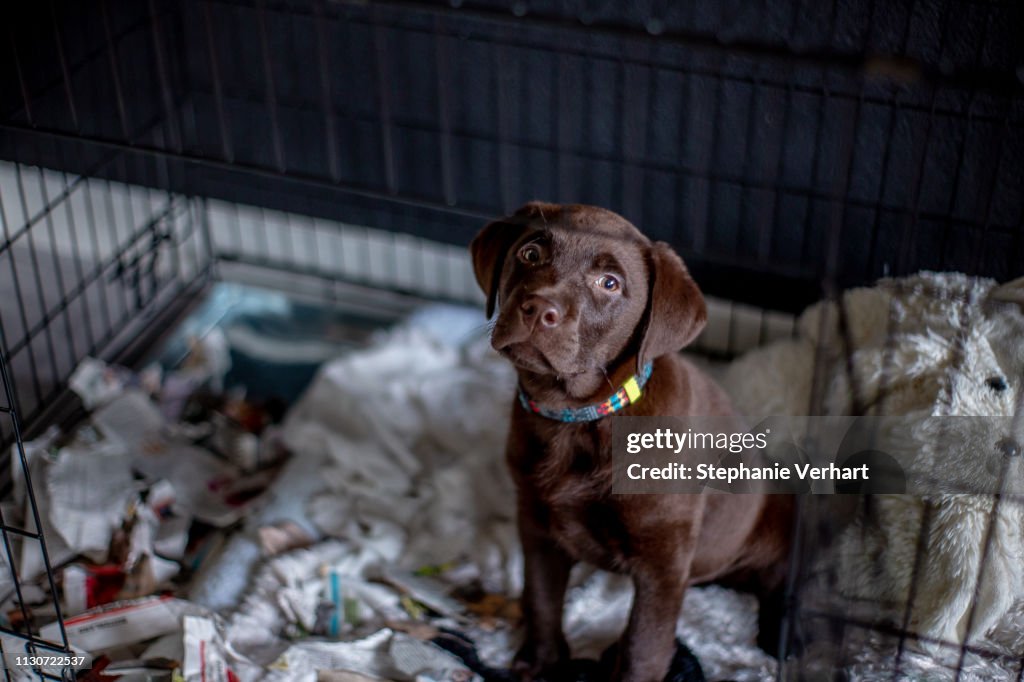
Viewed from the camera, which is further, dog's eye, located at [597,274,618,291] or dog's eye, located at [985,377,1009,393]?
dog's eye, located at [985,377,1009,393]

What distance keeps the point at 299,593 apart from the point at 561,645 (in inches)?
19.2

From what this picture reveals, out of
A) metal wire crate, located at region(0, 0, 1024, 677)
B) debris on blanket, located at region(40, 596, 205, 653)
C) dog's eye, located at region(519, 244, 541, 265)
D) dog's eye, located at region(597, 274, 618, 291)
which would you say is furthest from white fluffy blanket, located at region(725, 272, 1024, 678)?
debris on blanket, located at region(40, 596, 205, 653)

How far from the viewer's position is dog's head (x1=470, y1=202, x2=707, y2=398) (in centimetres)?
162

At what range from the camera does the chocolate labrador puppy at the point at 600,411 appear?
1.64 metres

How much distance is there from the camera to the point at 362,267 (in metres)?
3.06

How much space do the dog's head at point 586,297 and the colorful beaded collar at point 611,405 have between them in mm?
44

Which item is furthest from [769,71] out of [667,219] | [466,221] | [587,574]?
[587,574]

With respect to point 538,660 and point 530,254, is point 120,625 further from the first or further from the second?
point 530,254

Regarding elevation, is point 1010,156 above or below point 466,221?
above

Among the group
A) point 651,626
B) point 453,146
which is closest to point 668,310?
point 651,626

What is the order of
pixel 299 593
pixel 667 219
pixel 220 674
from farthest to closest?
pixel 667 219 < pixel 299 593 < pixel 220 674

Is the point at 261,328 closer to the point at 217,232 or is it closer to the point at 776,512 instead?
the point at 217,232

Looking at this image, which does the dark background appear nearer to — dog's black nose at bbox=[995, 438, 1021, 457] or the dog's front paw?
dog's black nose at bbox=[995, 438, 1021, 457]

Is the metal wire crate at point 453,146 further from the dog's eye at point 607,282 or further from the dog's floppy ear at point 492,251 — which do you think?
the dog's eye at point 607,282
